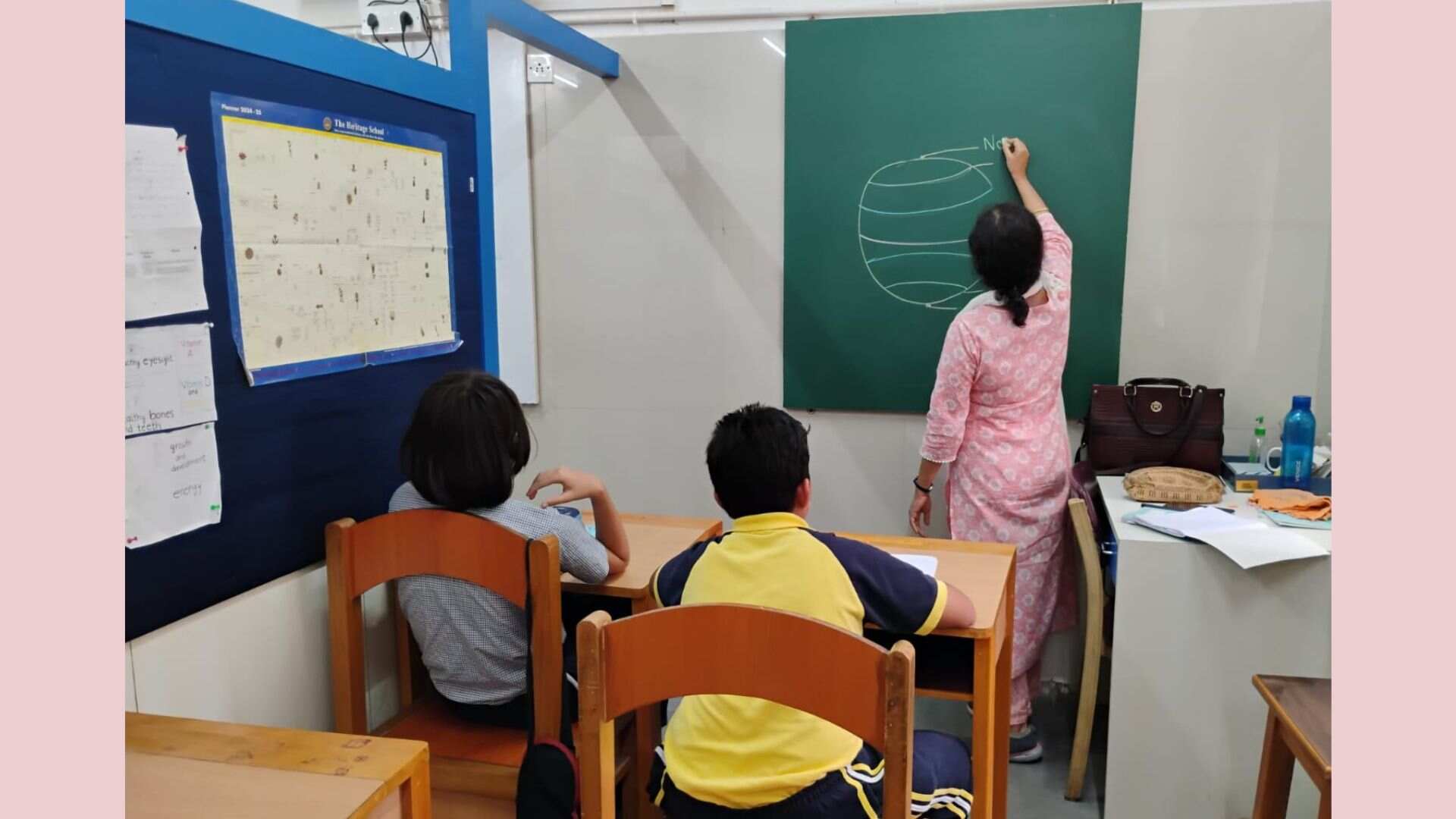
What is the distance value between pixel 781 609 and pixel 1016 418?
1.54 metres

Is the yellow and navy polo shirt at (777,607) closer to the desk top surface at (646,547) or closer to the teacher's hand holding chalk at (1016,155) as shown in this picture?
the desk top surface at (646,547)

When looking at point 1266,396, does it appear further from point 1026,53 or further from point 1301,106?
point 1026,53

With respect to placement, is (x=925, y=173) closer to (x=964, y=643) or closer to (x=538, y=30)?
(x=538, y=30)

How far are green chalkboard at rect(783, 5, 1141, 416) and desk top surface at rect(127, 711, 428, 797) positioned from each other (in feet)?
7.43

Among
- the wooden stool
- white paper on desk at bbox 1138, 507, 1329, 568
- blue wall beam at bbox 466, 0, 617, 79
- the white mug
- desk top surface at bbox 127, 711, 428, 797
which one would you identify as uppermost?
blue wall beam at bbox 466, 0, 617, 79

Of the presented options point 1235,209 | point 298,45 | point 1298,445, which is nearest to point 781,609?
point 298,45

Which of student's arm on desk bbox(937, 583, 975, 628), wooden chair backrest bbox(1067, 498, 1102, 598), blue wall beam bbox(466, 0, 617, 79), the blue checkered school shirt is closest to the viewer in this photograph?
student's arm on desk bbox(937, 583, 975, 628)

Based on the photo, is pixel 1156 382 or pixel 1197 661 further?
pixel 1156 382

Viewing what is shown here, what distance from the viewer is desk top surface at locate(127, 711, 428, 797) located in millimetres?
1359

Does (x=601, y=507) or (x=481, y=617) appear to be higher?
(x=601, y=507)

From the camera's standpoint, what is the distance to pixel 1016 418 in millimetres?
2854

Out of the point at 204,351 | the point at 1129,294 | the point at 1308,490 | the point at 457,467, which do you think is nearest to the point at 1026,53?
the point at 1129,294

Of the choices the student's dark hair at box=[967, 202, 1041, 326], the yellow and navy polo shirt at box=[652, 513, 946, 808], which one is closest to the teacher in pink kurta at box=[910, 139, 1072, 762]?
the student's dark hair at box=[967, 202, 1041, 326]

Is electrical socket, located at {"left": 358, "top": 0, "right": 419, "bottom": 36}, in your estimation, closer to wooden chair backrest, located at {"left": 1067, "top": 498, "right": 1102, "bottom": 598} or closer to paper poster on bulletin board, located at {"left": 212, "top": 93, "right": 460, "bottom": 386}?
paper poster on bulletin board, located at {"left": 212, "top": 93, "right": 460, "bottom": 386}
